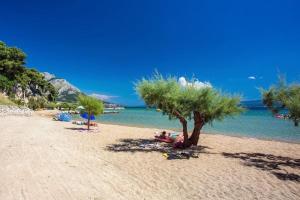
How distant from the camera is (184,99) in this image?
511 inches

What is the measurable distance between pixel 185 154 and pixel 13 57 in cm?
5637

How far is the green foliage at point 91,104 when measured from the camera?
2122cm

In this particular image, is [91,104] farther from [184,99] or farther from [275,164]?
[275,164]

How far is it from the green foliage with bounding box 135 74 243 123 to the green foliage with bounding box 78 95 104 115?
8548 mm

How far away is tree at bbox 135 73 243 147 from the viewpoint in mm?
12953

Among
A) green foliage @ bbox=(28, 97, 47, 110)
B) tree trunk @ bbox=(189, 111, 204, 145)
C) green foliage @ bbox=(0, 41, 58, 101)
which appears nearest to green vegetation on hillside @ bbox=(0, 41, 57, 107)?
green foliage @ bbox=(0, 41, 58, 101)

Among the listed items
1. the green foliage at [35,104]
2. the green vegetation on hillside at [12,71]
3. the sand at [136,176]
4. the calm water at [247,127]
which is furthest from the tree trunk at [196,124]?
the green foliage at [35,104]

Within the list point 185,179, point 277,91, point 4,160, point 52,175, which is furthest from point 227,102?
point 4,160

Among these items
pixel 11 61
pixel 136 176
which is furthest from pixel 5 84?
pixel 136 176

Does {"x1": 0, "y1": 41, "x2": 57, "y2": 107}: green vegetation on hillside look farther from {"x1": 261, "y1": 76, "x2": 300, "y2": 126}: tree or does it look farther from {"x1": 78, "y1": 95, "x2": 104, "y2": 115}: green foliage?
{"x1": 261, "y1": 76, "x2": 300, "y2": 126}: tree

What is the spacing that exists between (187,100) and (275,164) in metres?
5.12

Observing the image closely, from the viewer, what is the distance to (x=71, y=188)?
6238 mm

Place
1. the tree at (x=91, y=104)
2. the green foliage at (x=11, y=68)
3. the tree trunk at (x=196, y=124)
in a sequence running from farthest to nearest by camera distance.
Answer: the green foliage at (x=11, y=68)
the tree at (x=91, y=104)
the tree trunk at (x=196, y=124)

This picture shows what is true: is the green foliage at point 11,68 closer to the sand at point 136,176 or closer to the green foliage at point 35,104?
the green foliage at point 35,104
